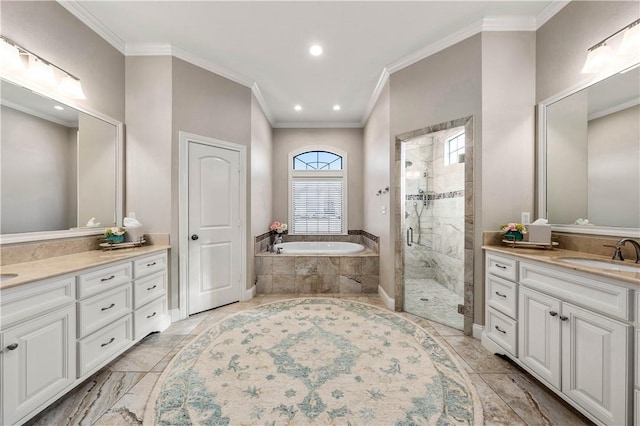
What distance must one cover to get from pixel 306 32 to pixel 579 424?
3.64 m

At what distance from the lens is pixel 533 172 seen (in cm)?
233

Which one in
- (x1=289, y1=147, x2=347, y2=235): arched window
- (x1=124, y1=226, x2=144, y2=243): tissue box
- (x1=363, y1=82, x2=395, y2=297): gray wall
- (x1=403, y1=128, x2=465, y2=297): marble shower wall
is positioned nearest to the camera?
(x1=124, y1=226, x2=144, y2=243): tissue box

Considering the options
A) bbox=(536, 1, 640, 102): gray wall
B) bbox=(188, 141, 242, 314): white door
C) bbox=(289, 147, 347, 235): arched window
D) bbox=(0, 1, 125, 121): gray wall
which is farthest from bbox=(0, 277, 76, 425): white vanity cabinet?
bbox=(536, 1, 640, 102): gray wall

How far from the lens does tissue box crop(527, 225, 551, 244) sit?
203 cm

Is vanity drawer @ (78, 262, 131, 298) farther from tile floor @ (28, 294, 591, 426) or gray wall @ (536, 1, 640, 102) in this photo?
gray wall @ (536, 1, 640, 102)

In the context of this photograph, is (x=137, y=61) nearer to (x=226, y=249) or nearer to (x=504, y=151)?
(x=226, y=249)

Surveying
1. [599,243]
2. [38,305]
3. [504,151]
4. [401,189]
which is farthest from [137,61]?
[599,243]

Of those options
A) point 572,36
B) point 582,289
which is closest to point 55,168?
point 582,289

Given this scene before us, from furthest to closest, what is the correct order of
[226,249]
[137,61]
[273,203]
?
[273,203], [226,249], [137,61]

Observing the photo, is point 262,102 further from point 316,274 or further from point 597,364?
point 597,364

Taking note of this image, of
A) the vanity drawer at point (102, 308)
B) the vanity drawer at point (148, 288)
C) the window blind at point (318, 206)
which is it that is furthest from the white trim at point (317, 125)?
the vanity drawer at point (102, 308)

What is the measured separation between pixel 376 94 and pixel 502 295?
3055mm

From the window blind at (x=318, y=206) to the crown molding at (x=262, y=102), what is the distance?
1.36 metres

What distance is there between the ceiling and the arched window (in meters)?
1.94
